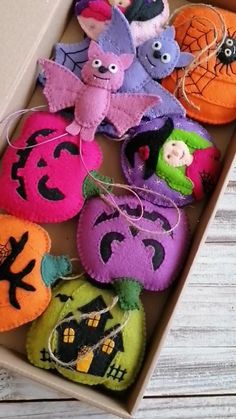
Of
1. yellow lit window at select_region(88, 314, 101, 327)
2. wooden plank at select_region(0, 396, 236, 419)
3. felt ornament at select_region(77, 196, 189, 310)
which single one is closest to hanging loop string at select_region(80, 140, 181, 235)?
felt ornament at select_region(77, 196, 189, 310)

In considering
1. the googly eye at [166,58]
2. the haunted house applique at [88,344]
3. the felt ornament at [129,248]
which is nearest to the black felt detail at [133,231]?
the felt ornament at [129,248]

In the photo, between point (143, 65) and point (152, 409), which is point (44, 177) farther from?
point (152, 409)

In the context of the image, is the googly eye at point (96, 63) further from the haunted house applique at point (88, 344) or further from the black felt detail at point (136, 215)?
the haunted house applique at point (88, 344)

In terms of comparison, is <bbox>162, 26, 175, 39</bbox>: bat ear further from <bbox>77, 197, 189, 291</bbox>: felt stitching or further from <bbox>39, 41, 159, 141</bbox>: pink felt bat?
<bbox>77, 197, 189, 291</bbox>: felt stitching

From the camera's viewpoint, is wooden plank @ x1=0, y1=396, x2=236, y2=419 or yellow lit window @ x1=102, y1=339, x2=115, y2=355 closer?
yellow lit window @ x1=102, y1=339, x2=115, y2=355

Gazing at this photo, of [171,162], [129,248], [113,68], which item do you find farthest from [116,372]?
[113,68]

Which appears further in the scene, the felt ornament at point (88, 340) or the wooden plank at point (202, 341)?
the wooden plank at point (202, 341)

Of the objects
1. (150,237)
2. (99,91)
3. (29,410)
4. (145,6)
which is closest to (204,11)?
(145,6)

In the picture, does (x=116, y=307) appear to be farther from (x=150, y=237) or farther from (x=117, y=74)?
(x=117, y=74)
